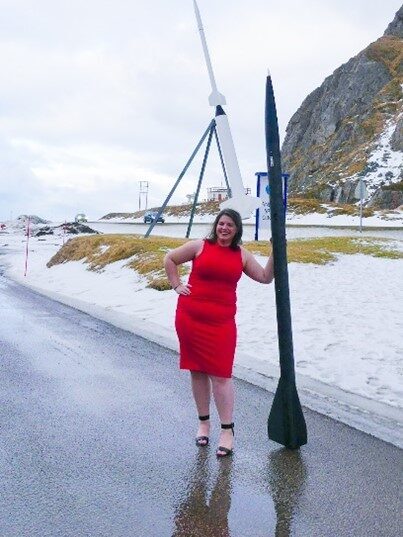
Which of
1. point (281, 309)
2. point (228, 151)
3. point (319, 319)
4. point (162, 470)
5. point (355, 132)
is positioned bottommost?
point (162, 470)

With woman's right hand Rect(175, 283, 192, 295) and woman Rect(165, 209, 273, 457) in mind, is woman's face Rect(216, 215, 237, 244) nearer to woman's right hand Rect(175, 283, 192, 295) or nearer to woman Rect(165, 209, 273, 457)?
woman Rect(165, 209, 273, 457)

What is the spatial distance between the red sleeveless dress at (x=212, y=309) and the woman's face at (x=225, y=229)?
0.08 m

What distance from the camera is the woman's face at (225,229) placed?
15.6 feet

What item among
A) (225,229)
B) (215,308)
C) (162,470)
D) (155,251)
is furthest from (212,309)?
(155,251)

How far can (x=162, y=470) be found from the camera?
4.31 meters

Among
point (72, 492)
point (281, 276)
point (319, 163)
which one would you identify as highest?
point (319, 163)

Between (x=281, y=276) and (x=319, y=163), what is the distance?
99.9m

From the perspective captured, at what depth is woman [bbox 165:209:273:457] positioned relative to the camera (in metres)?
4.76

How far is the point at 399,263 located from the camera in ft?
64.5

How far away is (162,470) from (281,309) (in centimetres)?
160

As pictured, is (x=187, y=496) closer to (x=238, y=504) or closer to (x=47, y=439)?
(x=238, y=504)

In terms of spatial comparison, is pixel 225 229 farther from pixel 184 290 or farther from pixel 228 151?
pixel 228 151

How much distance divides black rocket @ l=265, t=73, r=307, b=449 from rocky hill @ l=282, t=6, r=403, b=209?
192 feet

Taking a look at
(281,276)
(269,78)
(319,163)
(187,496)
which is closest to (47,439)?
(187,496)
